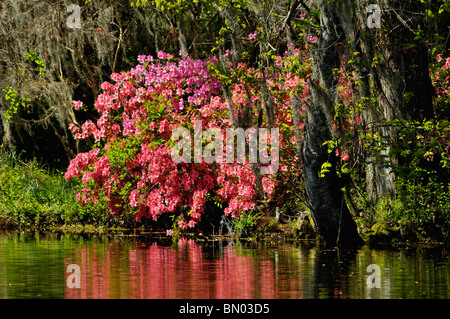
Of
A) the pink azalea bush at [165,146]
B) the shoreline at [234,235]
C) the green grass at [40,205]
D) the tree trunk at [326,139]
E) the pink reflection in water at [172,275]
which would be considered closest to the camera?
the pink reflection in water at [172,275]

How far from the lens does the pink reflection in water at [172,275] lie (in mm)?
8227

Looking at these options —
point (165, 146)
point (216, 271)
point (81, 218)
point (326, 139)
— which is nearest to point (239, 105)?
point (165, 146)

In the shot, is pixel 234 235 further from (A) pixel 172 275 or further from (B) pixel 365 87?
(A) pixel 172 275

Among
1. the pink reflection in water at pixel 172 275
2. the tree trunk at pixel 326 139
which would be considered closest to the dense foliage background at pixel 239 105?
the tree trunk at pixel 326 139

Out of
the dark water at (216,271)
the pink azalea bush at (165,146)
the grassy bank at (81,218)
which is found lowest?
the dark water at (216,271)

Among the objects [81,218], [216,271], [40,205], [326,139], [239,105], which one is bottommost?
[216,271]

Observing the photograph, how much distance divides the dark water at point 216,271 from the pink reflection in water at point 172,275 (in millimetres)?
11

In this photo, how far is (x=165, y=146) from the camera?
53.5ft

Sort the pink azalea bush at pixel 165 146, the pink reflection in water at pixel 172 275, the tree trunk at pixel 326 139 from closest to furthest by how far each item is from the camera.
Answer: the pink reflection in water at pixel 172 275 → the tree trunk at pixel 326 139 → the pink azalea bush at pixel 165 146

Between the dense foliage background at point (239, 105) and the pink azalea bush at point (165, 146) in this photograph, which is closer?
the dense foliage background at point (239, 105)

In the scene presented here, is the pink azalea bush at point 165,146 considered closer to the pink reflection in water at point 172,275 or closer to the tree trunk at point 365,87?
the tree trunk at point 365,87

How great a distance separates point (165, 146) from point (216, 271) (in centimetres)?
656

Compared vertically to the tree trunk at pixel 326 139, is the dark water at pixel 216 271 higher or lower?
lower
